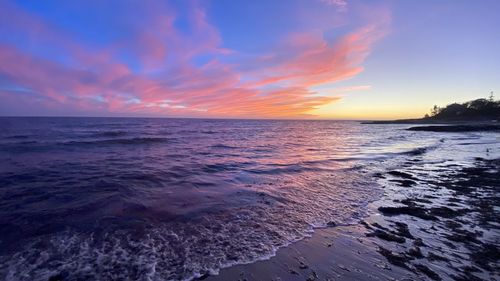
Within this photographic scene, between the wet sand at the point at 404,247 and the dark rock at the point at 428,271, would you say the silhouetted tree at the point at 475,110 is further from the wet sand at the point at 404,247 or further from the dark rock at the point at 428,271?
the dark rock at the point at 428,271

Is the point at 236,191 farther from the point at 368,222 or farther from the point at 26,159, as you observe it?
the point at 26,159

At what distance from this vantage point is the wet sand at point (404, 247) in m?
4.08

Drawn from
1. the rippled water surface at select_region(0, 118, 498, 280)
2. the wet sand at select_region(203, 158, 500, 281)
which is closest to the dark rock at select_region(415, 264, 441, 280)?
the wet sand at select_region(203, 158, 500, 281)

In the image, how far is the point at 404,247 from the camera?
494 centimetres

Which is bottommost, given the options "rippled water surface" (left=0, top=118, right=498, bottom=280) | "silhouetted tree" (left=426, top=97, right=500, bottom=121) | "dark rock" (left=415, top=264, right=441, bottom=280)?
"rippled water surface" (left=0, top=118, right=498, bottom=280)

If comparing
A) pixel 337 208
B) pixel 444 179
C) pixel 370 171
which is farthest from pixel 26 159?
pixel 444 179

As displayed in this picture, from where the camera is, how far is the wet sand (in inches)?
161

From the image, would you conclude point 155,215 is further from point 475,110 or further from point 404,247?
point 475,110

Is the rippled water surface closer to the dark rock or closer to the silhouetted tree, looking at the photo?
the dark rock

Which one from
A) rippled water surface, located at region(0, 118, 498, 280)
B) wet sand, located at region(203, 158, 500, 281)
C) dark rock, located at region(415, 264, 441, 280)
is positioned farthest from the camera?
rippled water surface, located at region(0, 118, 498, 280)

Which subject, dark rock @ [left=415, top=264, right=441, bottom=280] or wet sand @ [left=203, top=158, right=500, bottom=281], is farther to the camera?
wet sand @ [left=203, top=158, right=500, bottom=281]

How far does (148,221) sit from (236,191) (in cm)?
371

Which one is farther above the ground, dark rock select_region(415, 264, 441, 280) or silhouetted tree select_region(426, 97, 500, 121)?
silhouetted tree select_region(426, 97, 500, 121)

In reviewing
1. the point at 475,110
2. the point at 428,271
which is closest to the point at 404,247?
the point at 428,271
